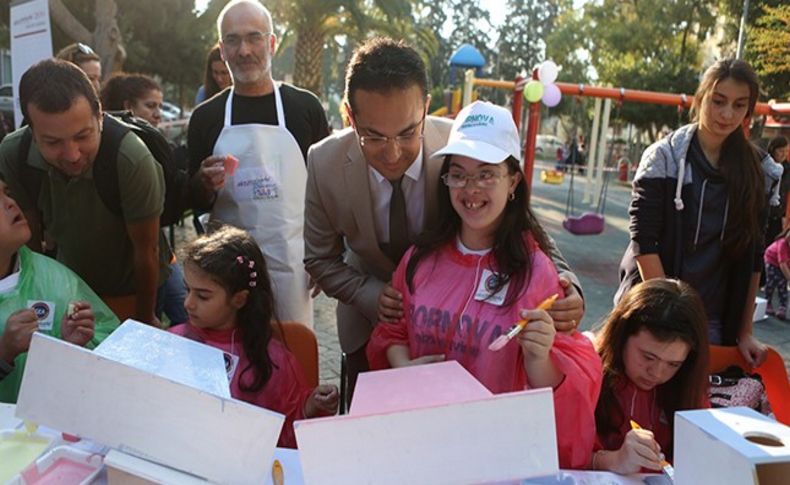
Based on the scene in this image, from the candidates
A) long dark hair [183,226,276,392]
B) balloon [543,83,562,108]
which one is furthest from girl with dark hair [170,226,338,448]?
balloon [543,83,562,108]

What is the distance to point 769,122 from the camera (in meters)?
8.78

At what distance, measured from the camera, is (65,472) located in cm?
113

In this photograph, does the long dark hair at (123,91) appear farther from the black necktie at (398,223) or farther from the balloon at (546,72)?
the balloon at (546,72)

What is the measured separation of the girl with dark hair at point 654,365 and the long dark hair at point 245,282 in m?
1.01

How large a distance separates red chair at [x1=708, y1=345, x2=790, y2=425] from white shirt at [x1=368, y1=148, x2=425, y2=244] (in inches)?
42.9

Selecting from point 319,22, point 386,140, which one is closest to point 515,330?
point 386,140

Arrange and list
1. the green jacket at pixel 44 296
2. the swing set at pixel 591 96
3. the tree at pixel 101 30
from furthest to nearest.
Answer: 1. the tree at pixel 101 30
2. the swing set at pixel 591 96
3. the green jacket at pixel 44 296

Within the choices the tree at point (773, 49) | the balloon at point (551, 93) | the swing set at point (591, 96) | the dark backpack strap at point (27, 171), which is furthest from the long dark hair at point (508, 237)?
the tree at point (773, 49)

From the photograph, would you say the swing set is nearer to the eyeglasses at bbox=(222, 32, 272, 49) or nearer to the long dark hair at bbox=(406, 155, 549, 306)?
the eyeglasses at bbox=(222, 32, 272, 49)

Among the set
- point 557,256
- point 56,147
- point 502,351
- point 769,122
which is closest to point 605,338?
point 557,256

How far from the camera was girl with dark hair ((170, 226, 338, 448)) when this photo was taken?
1837 millimetres

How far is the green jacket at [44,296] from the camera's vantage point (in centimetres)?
172

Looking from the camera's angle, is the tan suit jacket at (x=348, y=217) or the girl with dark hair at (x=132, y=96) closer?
the tan suit jacket at (x=348, y=217)

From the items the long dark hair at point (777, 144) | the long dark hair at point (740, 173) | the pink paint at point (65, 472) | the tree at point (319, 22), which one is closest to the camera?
the pink paint at point (65, 472)
